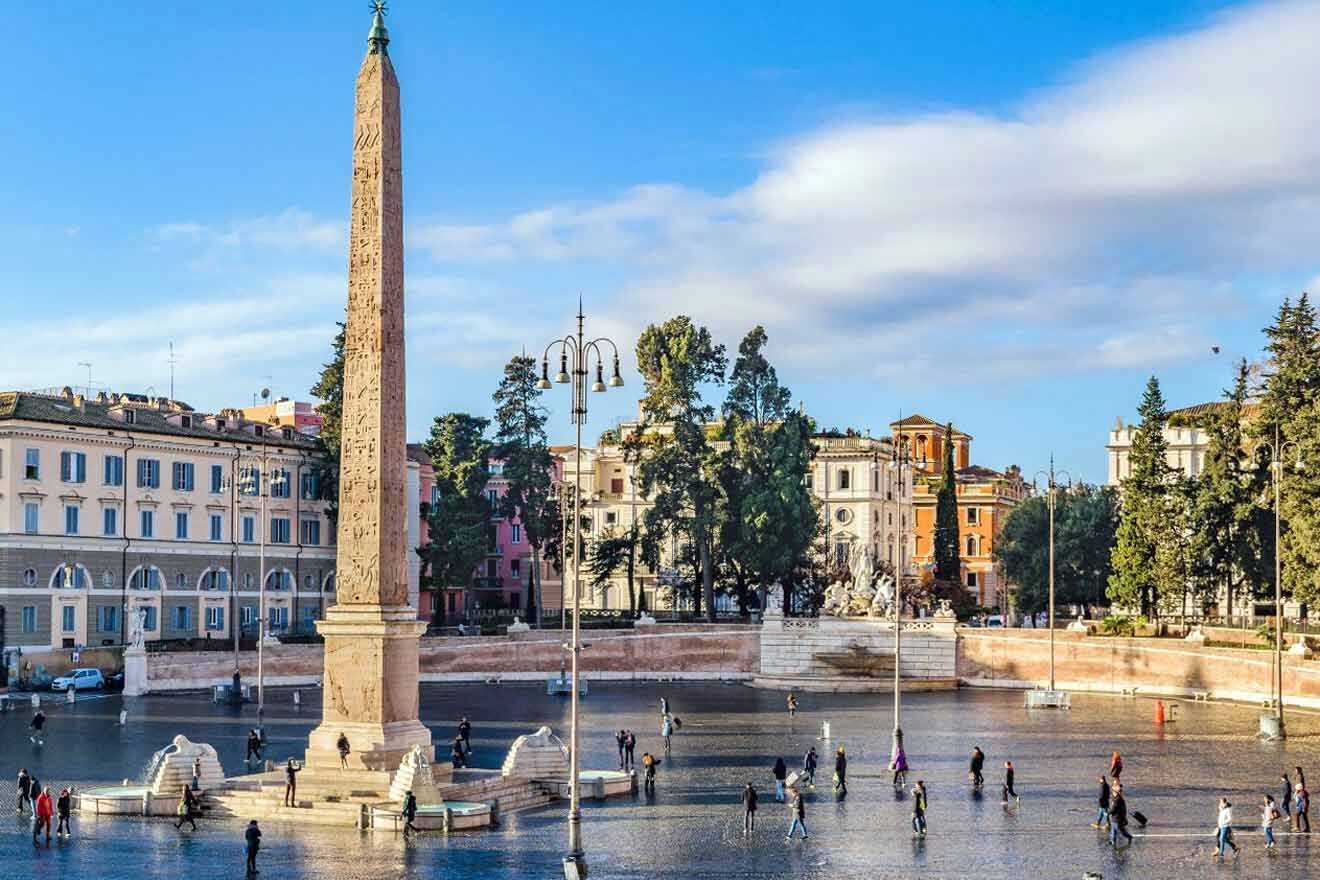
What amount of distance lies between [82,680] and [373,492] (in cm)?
3226

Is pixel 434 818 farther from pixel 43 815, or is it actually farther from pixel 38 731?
pixel 38 731

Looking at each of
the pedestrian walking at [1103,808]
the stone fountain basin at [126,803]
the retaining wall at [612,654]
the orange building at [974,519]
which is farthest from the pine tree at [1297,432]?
the orange building at [974,519]

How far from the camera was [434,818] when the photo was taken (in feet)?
92.3

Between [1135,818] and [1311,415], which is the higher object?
[1311,415]

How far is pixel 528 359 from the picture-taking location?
77500 millimetres

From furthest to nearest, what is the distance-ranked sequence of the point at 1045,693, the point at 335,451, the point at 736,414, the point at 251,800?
the point at 736,414 < the point at 335,451 < the point at 1045,693 < the point at 251,800

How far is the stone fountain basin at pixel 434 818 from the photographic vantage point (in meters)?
28.0

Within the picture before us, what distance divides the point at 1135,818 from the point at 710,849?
782 cm

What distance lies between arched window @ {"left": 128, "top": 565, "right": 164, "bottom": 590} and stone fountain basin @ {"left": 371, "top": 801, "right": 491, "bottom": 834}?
3854cm

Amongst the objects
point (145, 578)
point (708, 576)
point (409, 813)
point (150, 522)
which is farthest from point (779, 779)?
point (708, 576)

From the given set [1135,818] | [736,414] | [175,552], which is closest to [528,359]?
[736,414]

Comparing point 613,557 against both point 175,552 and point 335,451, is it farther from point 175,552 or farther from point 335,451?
point 175,552

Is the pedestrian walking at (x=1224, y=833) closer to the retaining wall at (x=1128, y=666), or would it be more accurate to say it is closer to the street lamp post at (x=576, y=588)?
the street lamp post at (x=576, y=588)

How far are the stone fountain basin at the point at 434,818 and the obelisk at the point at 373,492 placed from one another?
2090 mm
